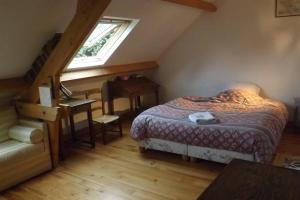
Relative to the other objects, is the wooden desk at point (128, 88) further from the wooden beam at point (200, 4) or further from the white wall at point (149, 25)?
the wooden beam at point (200, 4)

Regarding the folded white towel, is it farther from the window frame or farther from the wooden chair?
the window frame

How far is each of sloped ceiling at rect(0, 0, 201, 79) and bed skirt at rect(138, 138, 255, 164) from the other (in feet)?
5.35

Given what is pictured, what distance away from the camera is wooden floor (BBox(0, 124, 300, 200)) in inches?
103

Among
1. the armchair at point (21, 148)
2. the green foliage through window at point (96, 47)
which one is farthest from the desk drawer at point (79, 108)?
the green foliage through window at point (96, 47)

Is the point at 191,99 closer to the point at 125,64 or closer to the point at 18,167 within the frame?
the point at 125,64

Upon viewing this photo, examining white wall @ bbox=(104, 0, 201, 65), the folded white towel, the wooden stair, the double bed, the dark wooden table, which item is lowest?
the double bed

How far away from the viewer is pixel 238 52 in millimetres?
4555

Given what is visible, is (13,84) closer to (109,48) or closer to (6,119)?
(6,119)

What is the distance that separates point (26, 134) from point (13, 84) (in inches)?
27.9

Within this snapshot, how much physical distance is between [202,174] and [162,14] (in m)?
2.30

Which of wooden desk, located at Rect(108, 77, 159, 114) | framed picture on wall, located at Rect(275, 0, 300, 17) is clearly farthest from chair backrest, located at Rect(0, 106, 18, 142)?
framed picture on wall, located at Rect(275, 0, 300, 17)

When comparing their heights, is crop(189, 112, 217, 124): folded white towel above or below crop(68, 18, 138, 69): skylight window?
below

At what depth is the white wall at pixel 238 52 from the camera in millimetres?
4160

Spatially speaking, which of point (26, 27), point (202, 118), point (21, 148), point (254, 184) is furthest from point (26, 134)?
point (254, 184)
